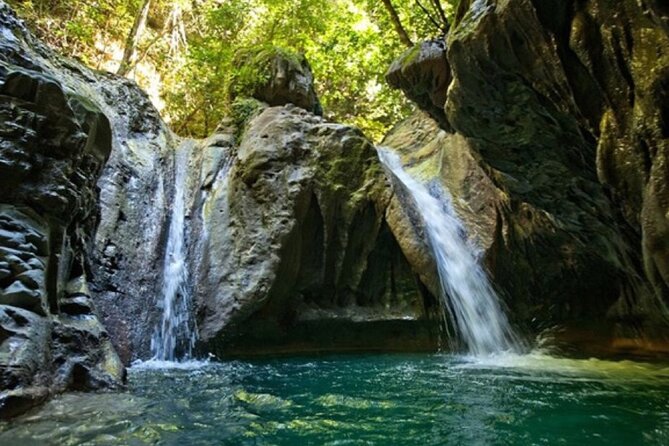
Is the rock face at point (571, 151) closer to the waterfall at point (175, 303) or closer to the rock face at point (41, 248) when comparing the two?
the rock face at point (41, 248)

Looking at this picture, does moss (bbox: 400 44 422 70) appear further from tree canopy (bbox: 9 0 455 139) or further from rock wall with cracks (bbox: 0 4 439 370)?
tree canopy (bbox: 9 0 455 139)

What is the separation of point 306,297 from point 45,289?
4969 mm

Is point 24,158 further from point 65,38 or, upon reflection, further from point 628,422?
point 65,38

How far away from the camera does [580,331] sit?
386 inches

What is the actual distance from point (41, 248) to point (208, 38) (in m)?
14.1

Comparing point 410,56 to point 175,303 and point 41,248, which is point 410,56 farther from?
point 41,248

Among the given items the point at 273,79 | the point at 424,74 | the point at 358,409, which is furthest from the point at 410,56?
the point at 358,409

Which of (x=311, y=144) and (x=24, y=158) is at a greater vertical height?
(x=311, y=144)

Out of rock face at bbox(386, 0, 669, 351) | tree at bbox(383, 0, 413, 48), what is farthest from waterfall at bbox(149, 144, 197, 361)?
tree at bbox(383, 0, 413, 48)

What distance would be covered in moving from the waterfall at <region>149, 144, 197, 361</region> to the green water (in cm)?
93

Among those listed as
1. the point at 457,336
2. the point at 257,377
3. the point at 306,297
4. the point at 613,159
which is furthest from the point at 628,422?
the point at 306,297

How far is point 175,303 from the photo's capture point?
7.77 metres

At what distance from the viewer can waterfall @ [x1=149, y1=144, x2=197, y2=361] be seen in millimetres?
7289

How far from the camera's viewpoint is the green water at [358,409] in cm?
345
